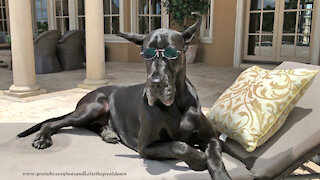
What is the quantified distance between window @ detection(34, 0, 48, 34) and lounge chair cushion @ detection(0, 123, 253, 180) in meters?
9.66

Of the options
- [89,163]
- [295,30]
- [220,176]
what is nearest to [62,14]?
[295,30]

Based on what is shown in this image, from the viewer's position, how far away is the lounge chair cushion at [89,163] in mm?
1463

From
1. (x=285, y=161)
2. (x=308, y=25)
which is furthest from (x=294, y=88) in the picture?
(x=308, y=25)

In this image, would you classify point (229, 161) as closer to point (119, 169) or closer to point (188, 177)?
point (188, 177)

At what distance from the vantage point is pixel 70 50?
775cm

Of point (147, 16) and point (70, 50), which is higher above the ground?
point (147, 16)

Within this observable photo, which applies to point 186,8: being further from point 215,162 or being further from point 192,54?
point 215,162

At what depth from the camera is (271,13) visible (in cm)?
775

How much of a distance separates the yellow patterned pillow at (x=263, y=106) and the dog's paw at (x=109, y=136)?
69cm

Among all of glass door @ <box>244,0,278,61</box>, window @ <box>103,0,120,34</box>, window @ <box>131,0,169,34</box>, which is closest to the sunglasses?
glass door @ <box>244,0,278,61</box>

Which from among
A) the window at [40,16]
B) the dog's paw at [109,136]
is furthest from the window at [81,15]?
the dog's paw at [109,136]

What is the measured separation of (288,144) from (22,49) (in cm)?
428

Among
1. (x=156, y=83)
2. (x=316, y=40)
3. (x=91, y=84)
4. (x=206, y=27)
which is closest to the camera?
(x=156, y=83)

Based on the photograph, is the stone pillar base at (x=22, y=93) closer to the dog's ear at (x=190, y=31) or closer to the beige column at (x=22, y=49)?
the beige column at (x=22, y=49)
